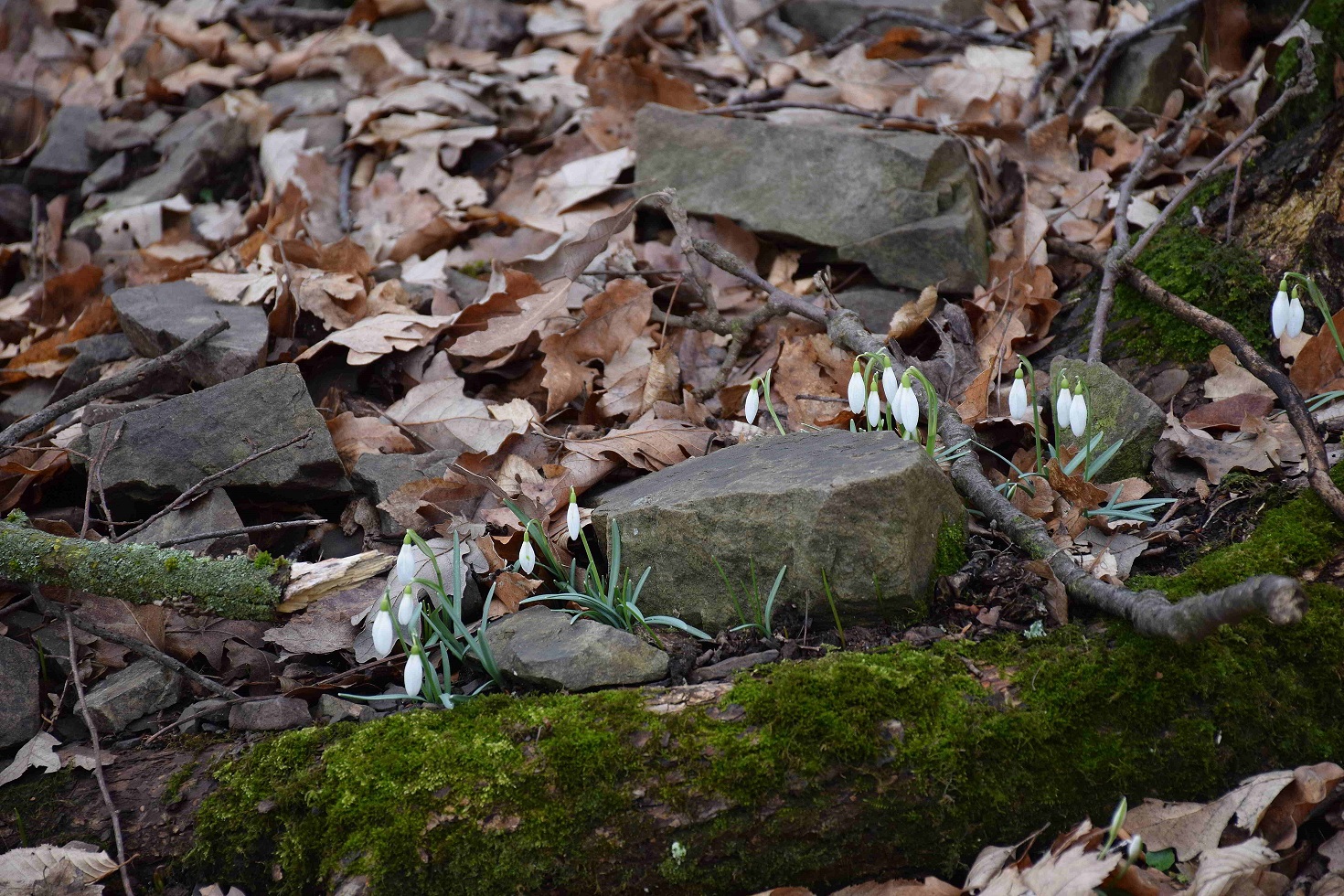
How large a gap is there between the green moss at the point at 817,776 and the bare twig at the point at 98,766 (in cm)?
14

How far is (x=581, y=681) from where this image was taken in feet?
8.11

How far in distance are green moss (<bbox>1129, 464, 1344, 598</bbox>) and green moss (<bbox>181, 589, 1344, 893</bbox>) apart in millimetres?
166

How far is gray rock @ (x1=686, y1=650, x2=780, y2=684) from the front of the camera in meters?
2.50

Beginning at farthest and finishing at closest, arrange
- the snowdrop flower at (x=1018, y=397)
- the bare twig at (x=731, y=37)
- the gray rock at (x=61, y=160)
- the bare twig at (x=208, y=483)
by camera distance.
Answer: the gray rock at (x=61, y=160)
the bare twig at (x=731, y=37)
the bare twig at (x=208, y=483)
the snowdrop flower at (x=1018, y=397)

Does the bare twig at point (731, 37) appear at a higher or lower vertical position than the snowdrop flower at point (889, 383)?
higher

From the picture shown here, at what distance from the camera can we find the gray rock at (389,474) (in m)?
3.28

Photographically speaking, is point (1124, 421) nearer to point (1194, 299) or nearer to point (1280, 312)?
point (1280, 312)

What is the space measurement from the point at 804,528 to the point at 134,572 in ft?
6.12

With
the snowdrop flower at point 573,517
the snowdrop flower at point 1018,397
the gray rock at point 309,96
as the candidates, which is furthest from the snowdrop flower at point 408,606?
the gray rock at point 309,96

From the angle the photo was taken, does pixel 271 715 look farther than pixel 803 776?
Yes

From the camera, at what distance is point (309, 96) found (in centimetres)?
618

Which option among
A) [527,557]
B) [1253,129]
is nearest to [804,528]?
[527,557]

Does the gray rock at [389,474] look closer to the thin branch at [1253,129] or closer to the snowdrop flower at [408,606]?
the snowdrop flower at [408,606]

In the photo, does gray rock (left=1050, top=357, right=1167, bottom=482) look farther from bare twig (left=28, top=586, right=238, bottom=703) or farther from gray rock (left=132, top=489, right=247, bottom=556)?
gray rock (left=132, top=489, right=247, bottom=556)
